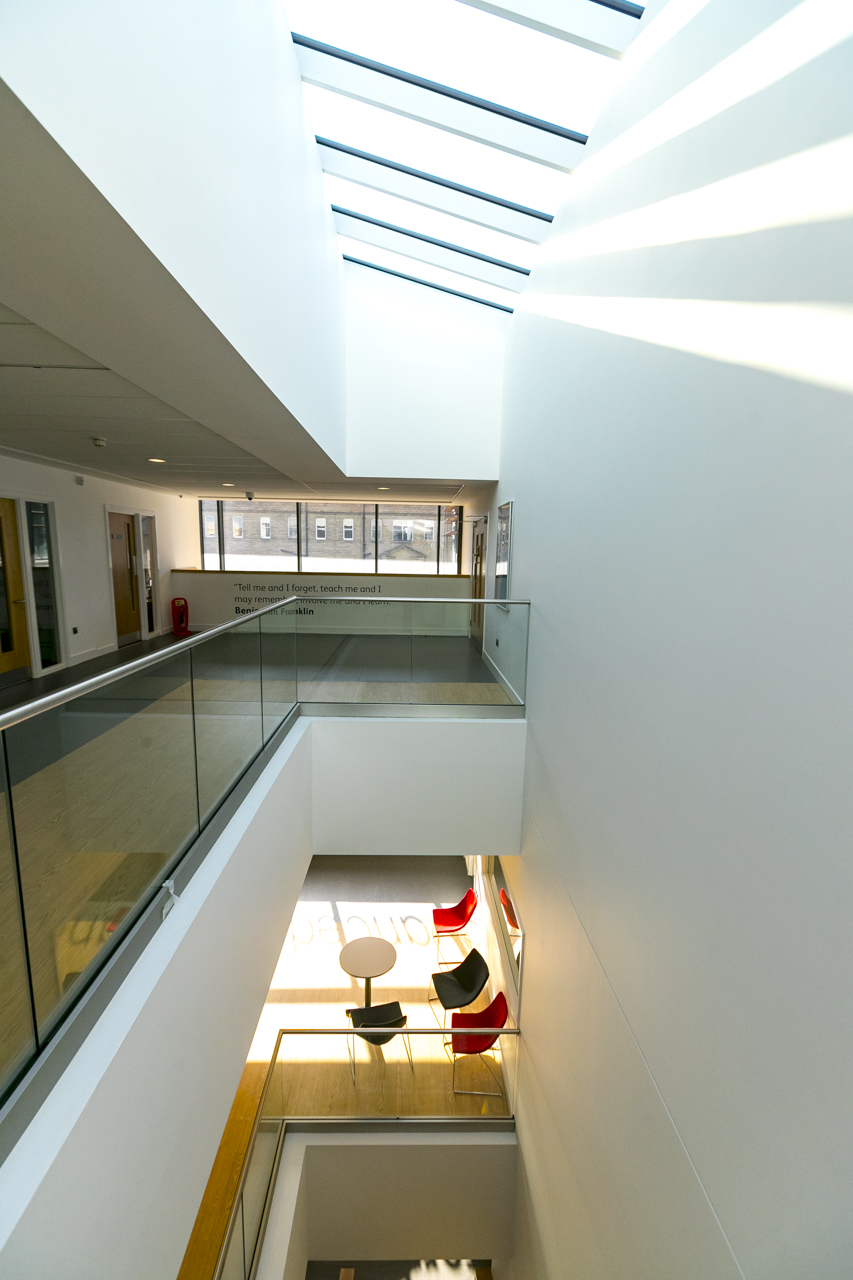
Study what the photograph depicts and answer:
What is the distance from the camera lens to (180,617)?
12312 millimetres

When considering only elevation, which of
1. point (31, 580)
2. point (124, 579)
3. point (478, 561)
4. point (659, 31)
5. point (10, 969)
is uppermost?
point (659, 31)

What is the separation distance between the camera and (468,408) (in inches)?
318

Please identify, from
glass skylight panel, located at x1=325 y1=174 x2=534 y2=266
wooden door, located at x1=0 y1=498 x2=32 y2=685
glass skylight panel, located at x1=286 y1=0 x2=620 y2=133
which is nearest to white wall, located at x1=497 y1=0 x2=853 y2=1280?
glass skylight panel, located at x1=286 y1=0 x2=620 y2=133

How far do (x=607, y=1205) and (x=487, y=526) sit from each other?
26.3 feet

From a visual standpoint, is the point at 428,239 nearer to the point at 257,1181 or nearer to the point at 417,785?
the point at 417,785

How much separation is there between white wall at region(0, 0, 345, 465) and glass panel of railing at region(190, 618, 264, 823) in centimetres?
162

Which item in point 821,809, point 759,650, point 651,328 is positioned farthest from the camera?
point 651,328

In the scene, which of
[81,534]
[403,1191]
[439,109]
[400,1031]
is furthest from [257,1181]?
[439,109]

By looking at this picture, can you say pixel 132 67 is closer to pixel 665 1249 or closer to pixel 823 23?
pixel 823 23

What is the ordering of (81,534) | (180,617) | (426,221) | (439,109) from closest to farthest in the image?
1. (439,109)
2. (426,221)
3. (81,534)
4. (180,617)

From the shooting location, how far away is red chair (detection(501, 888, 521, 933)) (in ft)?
21.2

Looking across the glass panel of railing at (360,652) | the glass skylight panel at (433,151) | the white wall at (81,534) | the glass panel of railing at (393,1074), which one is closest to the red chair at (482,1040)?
the glass panel of railing at (393,1074)

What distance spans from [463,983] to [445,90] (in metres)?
8.71

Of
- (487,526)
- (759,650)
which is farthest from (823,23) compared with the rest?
(487,526)
